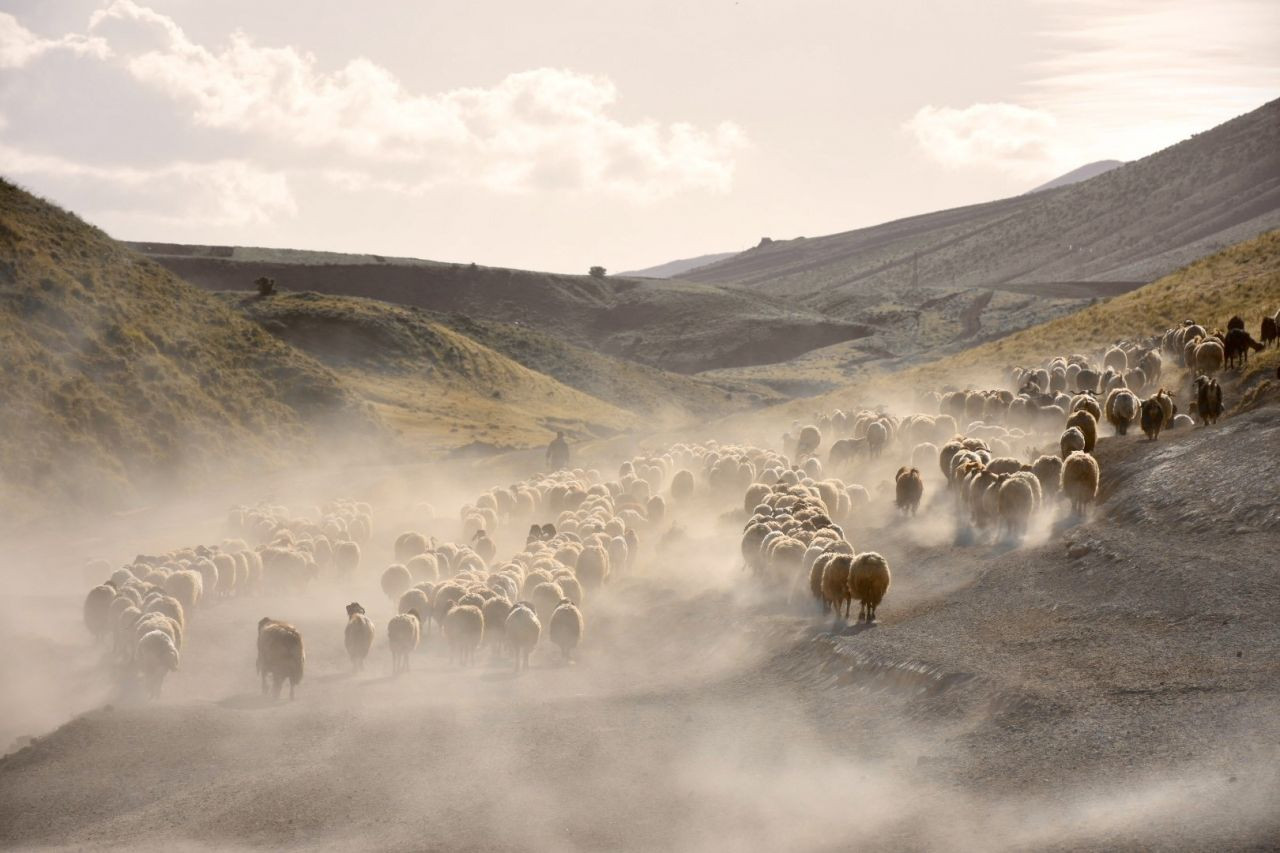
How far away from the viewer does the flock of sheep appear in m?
22.7

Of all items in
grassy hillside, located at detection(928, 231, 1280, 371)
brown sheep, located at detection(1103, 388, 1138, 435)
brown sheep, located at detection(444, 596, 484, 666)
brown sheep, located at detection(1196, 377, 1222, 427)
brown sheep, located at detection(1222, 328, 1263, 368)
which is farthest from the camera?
grassy hillside, located at detection(928, 231, 1280, 371)

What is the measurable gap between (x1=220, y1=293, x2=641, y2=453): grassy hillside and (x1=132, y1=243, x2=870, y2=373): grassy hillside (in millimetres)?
44133

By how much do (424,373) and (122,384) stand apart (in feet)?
123

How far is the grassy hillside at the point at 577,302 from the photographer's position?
463ft

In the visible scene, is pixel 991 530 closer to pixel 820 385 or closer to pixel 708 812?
pixel 708 812

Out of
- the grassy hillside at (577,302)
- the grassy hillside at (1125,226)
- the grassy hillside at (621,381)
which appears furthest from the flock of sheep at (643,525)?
the grassy hillside at (1125,226)

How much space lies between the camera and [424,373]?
3565 inches

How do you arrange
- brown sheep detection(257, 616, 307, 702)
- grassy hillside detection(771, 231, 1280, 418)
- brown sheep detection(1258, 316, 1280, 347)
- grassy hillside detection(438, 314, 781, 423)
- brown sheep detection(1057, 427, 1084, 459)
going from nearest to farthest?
brown sheep detection(257, 616, 307, 702) < brown sheep detection(1057, 427, 1084, 459) < brown sheep detection(1258, 316, 1280, 347) < grassy hillside detection(771, 231, 1280, 418) < grassy hillside detection(438, 314, 781, 423)

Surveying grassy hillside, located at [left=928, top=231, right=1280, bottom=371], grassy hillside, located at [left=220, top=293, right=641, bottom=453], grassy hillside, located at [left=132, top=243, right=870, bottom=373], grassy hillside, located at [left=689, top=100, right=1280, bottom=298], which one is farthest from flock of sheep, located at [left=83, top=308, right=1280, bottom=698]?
grassy hillside, located at [left=689, top=100, right=1280, bottom=298]

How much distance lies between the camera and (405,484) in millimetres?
49000

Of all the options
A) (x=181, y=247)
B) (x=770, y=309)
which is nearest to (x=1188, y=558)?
(x=770, y=309)

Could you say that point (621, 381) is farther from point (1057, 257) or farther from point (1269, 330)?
point (1057, 257)

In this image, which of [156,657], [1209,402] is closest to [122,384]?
[156,657]

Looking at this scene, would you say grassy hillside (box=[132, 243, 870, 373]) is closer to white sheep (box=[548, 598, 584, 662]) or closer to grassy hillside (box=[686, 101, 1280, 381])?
grassy hillside (box=[686, 101, 1280, 381])
